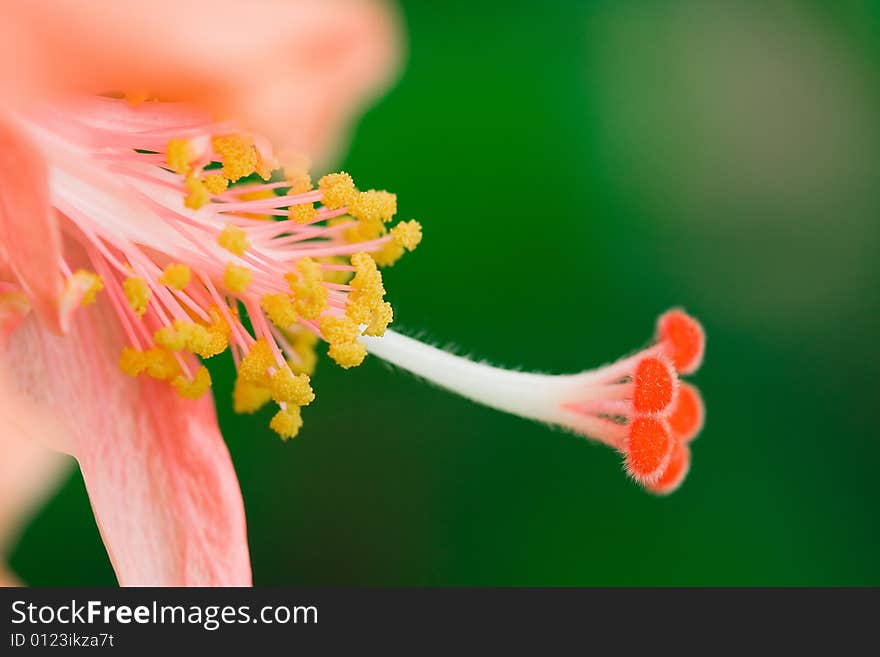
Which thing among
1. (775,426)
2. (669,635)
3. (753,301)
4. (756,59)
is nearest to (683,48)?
(756,59)

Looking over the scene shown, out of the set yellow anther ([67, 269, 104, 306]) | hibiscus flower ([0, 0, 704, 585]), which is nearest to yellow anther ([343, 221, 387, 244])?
hibiscus flower ([0, 0, 704, 585])

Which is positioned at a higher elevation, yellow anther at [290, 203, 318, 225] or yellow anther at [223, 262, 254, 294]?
yellow anther at [290, 203, 318, 225]

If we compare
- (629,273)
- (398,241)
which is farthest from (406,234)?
(629,273)

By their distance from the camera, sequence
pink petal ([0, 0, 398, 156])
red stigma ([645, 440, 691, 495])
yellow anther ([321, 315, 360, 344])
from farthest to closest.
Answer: red stigma ([645, 440, 691, 495]) < yellow anther ([321, 315, 360, 344]) < pink petal ([0, 0, 398, 156])

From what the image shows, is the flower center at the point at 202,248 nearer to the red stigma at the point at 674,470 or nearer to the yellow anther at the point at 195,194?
the yellow anther at the point at 195,194

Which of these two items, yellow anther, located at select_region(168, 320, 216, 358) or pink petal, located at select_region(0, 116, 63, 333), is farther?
yellow anther, located at select_region(168, 320, 216, 358)

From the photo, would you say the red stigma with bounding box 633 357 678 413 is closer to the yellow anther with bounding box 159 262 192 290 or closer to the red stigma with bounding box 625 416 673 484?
the red stigma with bounding box 625 416 673 484

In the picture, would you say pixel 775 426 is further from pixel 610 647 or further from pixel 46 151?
pixel 46 151
